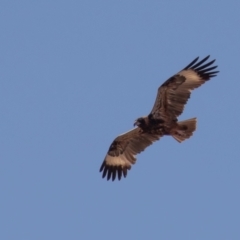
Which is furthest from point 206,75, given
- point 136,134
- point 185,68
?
point 136,134

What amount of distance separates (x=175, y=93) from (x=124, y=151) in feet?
6.35

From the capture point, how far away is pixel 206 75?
17562 millimetres

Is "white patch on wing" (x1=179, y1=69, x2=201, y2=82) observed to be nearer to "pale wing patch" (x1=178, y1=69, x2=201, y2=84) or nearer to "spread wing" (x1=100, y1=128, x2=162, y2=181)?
"pale wing patch" (x1=178, y1=69, x2=201, y2=84)

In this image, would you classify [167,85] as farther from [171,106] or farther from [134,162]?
[134,162]

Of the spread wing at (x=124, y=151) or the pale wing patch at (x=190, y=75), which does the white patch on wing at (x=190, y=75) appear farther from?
the spread wing at (x=124, y=151)

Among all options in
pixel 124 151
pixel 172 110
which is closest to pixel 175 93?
pixel 172 110

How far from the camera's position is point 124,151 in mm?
18375

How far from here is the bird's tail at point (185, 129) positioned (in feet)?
56.5

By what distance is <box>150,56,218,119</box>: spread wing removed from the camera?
17234 mm

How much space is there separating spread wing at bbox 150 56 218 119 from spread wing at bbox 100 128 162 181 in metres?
0.80

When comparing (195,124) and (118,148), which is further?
(118,148)

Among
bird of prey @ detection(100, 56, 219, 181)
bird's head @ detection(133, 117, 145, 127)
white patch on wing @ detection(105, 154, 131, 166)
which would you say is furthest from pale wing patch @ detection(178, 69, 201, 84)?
white patch on wing @ detection(105, 154, 131, 166)

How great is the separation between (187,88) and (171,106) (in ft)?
1.58

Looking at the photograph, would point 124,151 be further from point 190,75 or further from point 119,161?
point 190,75
